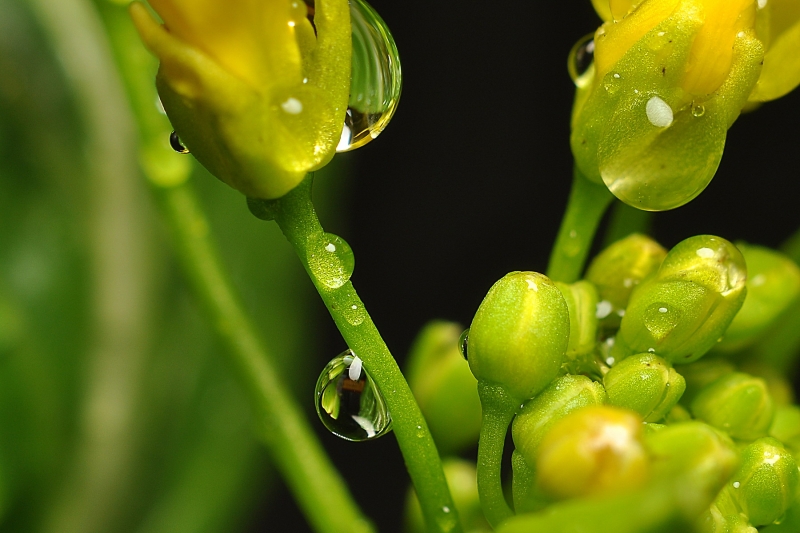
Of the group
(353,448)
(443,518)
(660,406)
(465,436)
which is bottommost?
(353,448)

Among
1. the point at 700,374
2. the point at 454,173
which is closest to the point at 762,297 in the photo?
the point at 700,374

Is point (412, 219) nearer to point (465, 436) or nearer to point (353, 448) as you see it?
point (353, 448)

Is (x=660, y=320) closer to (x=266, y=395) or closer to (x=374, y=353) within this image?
(x=374, y=353)

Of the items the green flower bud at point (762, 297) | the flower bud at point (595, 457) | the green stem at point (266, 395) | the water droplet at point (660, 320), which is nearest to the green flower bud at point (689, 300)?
the water droplet at point (660, 320)

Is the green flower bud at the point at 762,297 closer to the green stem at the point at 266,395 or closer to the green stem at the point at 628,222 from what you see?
the green stem at the point at 628,222

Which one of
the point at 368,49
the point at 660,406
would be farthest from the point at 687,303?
the point at 368,49

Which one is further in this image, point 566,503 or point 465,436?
point 465,436
